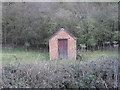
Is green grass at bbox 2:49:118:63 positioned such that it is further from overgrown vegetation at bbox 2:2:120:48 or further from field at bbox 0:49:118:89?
overgrown vegetation at bbox 2:2:120:48

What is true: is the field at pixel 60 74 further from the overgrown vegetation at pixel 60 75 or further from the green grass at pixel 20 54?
the green grass at pixel 20 54

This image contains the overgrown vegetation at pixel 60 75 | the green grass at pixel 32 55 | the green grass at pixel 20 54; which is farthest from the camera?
the green grass at pixel 20 54

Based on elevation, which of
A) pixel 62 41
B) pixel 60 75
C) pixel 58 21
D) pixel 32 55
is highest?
pixel 58 21

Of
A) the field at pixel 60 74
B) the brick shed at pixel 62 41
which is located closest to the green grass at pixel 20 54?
the field at pixel 60 74

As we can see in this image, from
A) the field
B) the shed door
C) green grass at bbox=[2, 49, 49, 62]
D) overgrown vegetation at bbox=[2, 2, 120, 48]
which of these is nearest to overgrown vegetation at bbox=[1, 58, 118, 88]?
the field

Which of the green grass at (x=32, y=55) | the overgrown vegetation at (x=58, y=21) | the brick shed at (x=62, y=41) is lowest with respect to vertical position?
the green grass at (x=32, y=55)

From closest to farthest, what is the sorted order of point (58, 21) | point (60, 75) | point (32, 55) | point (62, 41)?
point (60, 75)
point (32, 55)
point (58, 21)
point (62, 41)

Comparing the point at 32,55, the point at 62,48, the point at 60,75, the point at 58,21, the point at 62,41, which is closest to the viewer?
the point at 60,75

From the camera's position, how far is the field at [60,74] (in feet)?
4.61

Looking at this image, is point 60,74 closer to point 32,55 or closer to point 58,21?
point 32,55

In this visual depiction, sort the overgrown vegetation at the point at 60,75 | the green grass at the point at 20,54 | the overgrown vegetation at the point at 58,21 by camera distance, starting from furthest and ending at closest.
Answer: the overgrown vegetation at the point at 58,21 → the green grass at the point at 20,54 → the overgrown vegetation at the point at 60,75

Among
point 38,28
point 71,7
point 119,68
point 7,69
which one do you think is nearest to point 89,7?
point 71,7

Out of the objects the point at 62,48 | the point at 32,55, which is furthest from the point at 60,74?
the point at 62,48

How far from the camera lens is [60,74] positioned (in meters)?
1.48
